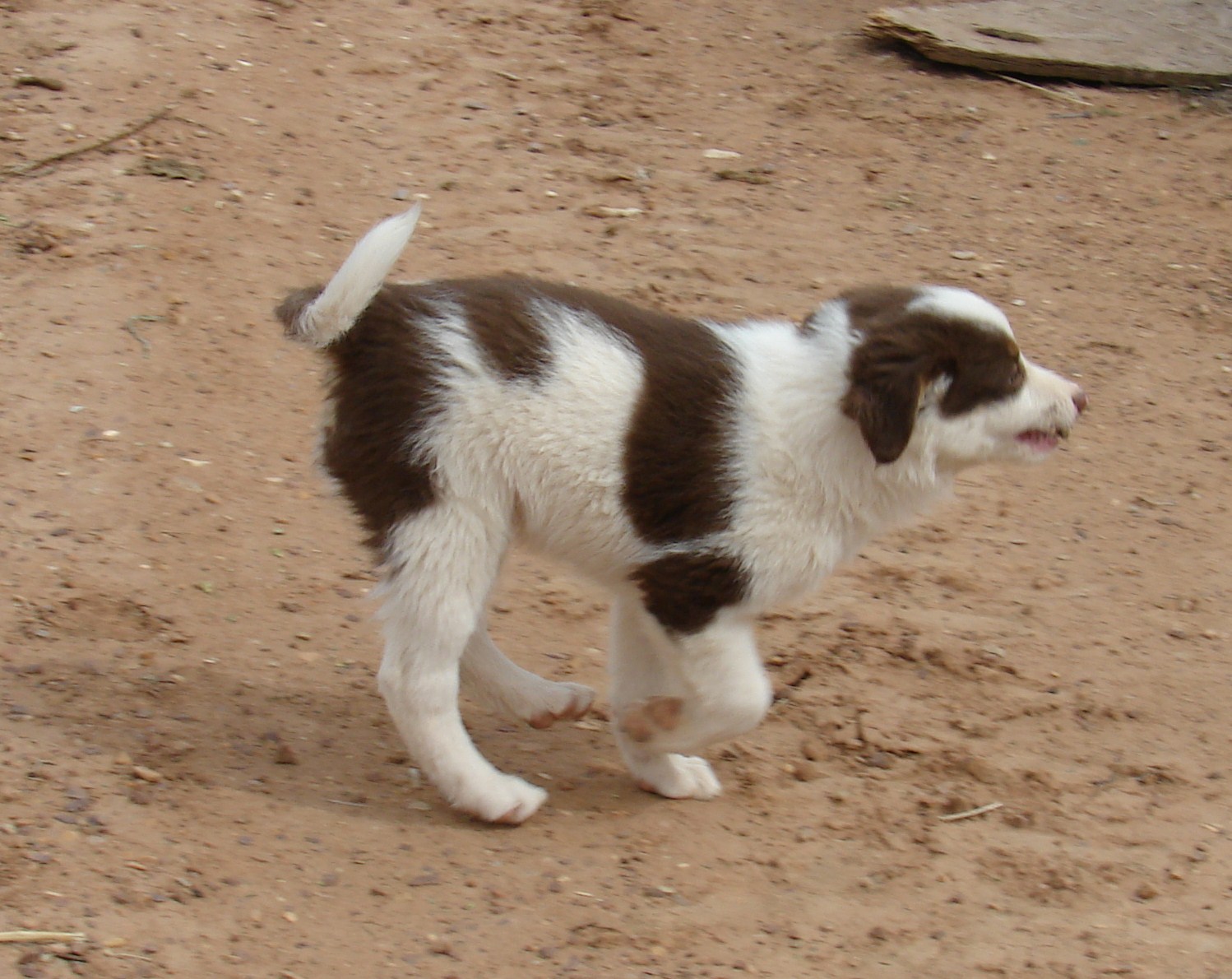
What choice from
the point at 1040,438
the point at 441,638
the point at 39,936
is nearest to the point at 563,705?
the point at 441,638

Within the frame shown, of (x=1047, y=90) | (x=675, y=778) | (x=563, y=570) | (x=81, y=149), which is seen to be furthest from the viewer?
(x=1047, y=90)

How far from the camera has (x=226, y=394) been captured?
630cm

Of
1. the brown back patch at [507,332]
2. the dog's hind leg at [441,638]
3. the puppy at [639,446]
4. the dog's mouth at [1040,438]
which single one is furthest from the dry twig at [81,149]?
the dog's mouth at [1040,438]

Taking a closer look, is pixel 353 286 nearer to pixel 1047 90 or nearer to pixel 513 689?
pixel 513 689

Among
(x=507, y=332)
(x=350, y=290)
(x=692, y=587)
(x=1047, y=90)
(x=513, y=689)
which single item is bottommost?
(x=513, y=689)

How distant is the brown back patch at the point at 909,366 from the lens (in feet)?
13.4

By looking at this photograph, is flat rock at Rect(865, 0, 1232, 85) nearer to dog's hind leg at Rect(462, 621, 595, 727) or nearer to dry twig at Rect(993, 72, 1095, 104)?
dry twig at Rect(993, 72, 1095, 104)

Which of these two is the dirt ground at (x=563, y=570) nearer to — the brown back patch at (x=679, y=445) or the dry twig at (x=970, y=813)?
the dry twig at (x=970, y=813)

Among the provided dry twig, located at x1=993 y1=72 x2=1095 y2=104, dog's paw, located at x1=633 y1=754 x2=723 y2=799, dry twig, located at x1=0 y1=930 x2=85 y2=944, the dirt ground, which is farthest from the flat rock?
dry twig, located at x1=0 y1=930 x2=85 y2=944

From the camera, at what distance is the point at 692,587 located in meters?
4.16

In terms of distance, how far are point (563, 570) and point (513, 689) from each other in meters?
0.42

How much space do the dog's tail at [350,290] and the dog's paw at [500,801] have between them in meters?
1.37

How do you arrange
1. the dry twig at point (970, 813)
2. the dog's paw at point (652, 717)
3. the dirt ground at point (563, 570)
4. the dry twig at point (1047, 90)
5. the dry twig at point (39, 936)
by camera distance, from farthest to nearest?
the dry twig at point (1047, 90)
the dry twig at point (970, 813)
the dog's paw at point (652, 717)
the dirt ground at point (563, 570)
the dry twig at point (39, 936)

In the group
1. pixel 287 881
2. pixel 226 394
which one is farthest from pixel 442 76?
pixel 287 881
